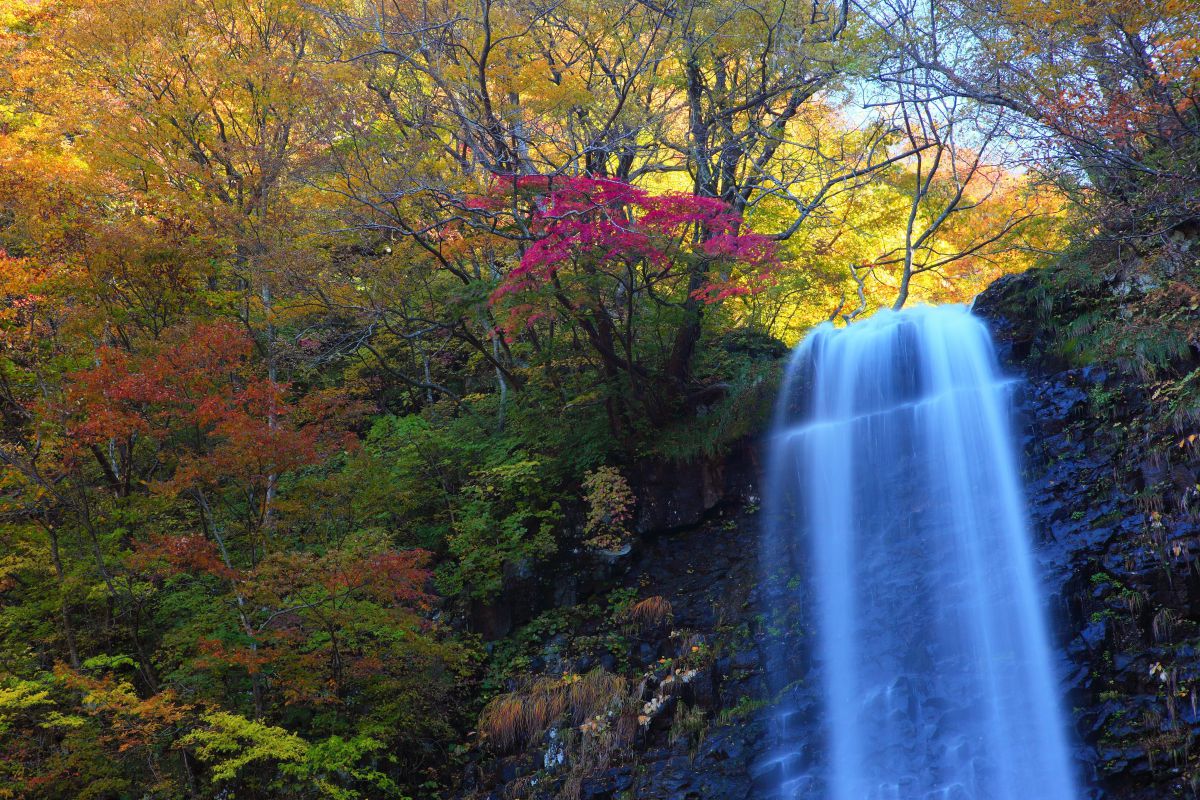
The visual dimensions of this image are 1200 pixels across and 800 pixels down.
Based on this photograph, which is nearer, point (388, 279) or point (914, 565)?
point (914, 565)

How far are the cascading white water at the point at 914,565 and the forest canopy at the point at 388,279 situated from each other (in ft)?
4.90

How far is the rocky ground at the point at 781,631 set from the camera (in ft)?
23.3

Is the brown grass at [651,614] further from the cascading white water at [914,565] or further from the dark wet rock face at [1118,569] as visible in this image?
the dark wet rock face at [1118,569]

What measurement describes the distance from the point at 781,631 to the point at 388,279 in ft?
28.3

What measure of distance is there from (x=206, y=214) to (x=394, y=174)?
9.88 feet

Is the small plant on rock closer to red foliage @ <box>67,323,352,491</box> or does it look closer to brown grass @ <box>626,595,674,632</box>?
brown grass @ <box>626,595,674,632</box>

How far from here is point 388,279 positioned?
529 inches

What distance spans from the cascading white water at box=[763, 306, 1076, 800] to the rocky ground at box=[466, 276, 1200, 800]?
0.89 feet

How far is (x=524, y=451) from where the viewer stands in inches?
486

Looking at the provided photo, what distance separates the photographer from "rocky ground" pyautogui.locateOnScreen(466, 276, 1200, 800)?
7109mm

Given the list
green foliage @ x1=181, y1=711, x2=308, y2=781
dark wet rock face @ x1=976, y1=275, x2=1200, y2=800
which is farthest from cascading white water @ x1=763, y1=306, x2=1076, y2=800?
green foliage @ x1=181, y1=711, x2=308, y2=781

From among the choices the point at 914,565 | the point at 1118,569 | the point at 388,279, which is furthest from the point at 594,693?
the point at 388,279

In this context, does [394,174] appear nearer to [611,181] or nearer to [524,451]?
[611,181]

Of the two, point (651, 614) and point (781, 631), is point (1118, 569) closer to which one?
point (781, 631)
